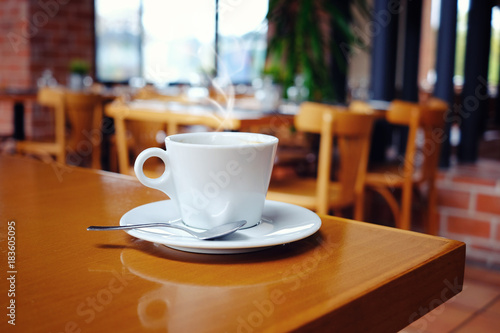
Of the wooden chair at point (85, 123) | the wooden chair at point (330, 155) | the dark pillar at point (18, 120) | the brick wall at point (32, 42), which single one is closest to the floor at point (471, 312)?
the wooden chair at point (330, 155)

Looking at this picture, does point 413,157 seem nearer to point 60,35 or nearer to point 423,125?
point 423,125

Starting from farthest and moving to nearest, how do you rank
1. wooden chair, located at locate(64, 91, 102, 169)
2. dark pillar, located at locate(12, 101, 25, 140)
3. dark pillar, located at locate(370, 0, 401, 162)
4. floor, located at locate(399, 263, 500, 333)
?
dark pillar, located at locate(12, 101, 25, 140), wooden chair, located at locate(64, 91, 102, 169), dark pillar, located at locate(370, 0, 401, 162), floor, located at locate(399, 263, 500, 333)

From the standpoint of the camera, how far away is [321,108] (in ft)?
6.19

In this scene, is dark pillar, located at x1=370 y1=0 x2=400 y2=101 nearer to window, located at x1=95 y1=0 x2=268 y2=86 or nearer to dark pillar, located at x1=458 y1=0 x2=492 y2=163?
dark pillar, located at x1=458 y1=0 x2=492 y2=163

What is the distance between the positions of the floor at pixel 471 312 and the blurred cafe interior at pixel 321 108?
14 millimetres

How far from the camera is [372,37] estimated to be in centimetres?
315

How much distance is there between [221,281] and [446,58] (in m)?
2.87

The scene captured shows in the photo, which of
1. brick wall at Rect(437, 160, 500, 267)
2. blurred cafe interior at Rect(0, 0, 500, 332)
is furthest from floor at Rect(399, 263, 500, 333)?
brick wall at Rect(437, 160, 500, 267)

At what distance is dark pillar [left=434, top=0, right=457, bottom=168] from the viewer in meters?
2.89

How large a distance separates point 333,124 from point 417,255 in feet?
4.70

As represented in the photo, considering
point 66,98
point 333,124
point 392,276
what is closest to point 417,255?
point 392,276

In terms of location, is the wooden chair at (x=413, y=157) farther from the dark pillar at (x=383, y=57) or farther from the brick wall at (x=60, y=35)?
the brick wall at (x=60, y=35)

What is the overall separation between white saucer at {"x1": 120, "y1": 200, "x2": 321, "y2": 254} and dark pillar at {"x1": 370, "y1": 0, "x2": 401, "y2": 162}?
100 inches

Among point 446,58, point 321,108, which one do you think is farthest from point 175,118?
point 446,58
